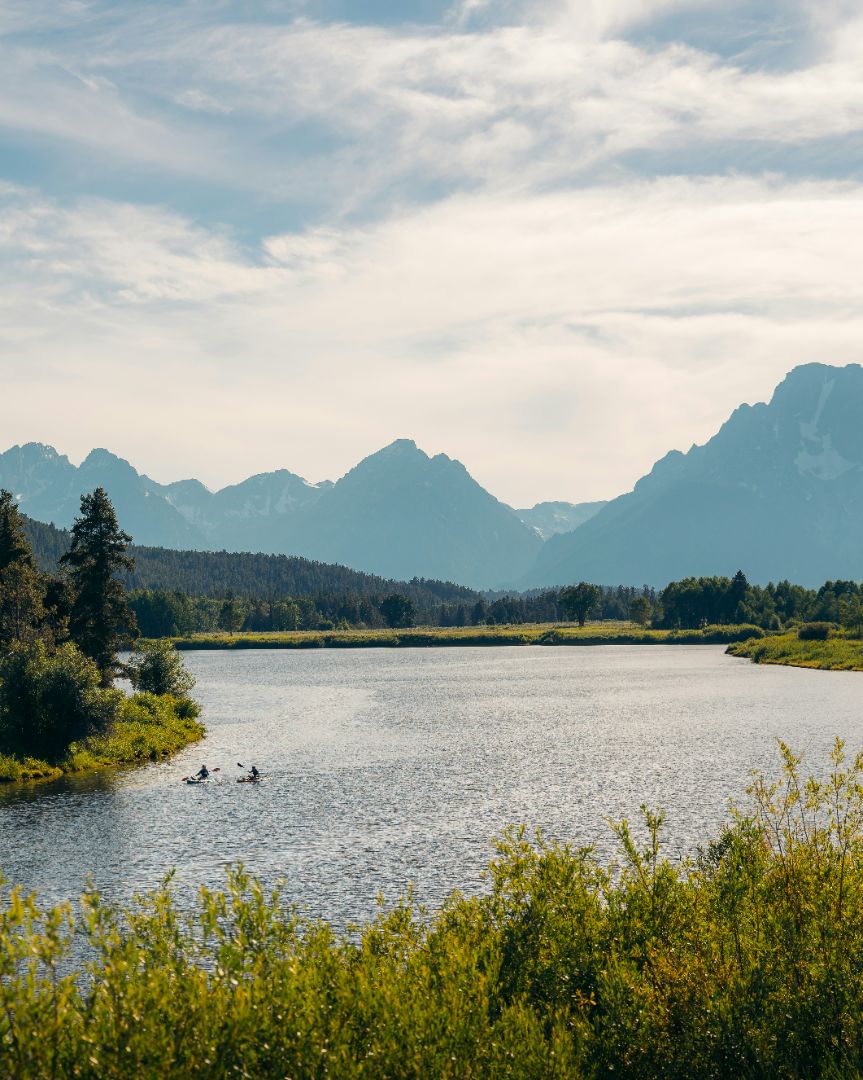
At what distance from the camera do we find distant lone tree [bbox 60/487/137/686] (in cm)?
9731

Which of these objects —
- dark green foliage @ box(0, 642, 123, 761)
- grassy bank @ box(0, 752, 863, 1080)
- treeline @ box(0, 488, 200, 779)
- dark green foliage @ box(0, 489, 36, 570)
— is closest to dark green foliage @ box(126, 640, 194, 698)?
treeline @ box(0, 488, 200, 779)

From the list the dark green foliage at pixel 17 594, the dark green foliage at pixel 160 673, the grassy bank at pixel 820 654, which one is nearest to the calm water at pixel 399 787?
the dark green foliage at pixel 160 673

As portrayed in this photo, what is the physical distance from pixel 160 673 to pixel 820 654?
12671cm

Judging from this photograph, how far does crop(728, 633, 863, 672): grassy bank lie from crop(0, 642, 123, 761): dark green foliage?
13003 centimetres

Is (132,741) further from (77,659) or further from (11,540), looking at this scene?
(11,540)

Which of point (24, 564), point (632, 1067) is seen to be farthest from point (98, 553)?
point (632, 1067)

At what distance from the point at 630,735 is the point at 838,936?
7050 centimetres

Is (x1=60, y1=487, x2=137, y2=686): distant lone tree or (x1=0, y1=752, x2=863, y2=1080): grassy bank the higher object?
(x1=60, y1=487, x2=137, y2=686): distant lone tree

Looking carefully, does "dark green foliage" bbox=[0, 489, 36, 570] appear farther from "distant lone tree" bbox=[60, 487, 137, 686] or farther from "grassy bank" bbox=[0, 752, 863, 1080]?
"grassy bank" bbox=[0, 752, 863, 1080]

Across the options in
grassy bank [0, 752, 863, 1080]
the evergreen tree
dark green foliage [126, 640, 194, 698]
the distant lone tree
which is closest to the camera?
grassy bank [0, 752, 863, 1080]

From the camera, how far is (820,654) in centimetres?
18062

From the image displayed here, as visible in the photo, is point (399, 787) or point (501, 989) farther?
point (399, 787)

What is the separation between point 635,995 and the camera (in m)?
20.6

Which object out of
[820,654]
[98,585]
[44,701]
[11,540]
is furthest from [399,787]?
[820,654]
